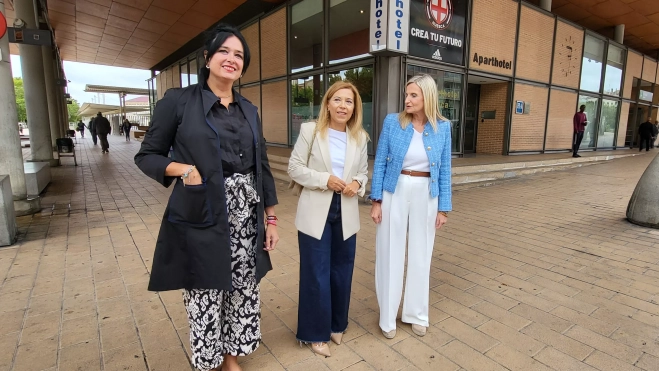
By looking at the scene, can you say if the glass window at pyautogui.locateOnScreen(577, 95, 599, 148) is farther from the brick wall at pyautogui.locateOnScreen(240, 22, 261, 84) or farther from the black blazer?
the black blazer

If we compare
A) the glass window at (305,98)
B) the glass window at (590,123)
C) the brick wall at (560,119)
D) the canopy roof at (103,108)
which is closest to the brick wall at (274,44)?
the glass window at (305,98)

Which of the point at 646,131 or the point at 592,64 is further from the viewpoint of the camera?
the point at 646,131

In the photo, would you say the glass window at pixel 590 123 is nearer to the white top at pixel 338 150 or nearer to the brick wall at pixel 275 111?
the brick wall at pixel 275 111

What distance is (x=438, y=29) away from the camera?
9250mm

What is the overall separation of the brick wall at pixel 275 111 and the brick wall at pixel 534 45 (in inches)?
303

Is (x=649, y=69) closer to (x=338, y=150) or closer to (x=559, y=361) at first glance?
(x=559, y=361)

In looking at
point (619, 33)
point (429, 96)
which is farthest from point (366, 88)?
point (619, 33)

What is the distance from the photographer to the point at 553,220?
5.61 meters

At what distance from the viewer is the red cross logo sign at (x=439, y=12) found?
8.98 metres

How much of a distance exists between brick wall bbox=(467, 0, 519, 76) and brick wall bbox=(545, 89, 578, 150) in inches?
127

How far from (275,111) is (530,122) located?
8.85 m

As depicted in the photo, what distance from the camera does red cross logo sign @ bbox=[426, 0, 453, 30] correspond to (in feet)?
29.5

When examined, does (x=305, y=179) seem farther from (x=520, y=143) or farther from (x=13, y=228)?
(x=520, y=143)

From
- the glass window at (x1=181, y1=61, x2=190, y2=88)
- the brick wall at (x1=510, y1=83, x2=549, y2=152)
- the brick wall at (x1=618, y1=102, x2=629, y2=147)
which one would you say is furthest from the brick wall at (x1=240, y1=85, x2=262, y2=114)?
the brick wall at (x1=618, y1=102, x2=629, y2=147)
